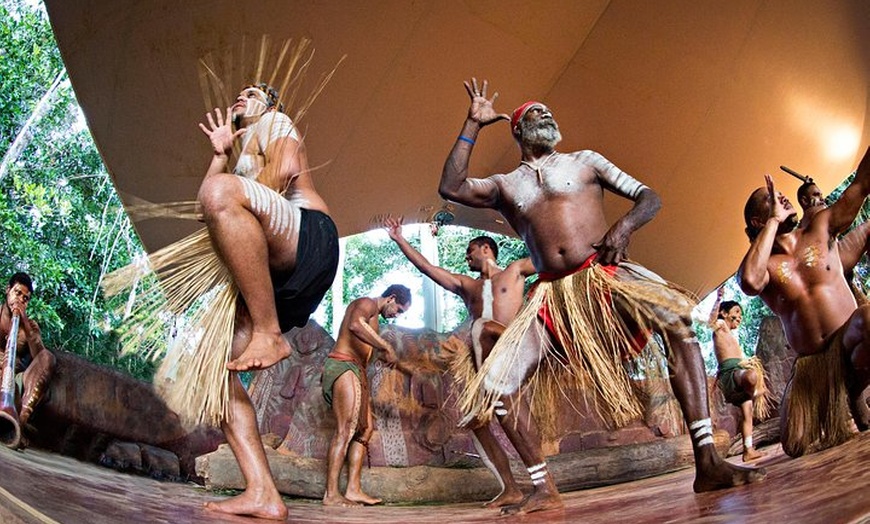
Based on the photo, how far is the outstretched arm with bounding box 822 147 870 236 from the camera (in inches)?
109

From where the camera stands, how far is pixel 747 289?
2674mm

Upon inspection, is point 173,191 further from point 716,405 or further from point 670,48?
point 716,405

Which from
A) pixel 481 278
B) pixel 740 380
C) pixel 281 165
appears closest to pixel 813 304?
pixel 740 380

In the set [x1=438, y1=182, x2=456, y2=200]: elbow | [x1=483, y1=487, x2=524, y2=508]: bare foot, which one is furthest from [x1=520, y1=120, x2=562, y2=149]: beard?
[x1=483, y1=487, x2=524, y2=508]: bare foot

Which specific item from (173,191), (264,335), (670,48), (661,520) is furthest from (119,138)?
(661,520)

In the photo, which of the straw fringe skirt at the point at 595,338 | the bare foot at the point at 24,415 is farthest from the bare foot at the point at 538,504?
the bare foot at the point at 24,415

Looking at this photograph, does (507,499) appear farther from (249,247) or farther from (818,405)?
(249,247)

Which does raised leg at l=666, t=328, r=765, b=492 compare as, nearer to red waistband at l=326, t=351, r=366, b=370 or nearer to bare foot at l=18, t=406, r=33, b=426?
red waistband at l=326, t=351, r=366, b=370

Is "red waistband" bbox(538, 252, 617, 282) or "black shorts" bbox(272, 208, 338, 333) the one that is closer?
"black shorts" bbox(272, 208, 338, 333)

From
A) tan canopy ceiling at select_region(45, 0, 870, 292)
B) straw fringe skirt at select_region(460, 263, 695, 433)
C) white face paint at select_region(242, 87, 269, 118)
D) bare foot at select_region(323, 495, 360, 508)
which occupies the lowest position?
bare foot at select_region(323, 495, 360, 508)

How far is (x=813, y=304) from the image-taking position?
2797 millimetres

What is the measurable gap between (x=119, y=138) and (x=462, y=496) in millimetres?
2646

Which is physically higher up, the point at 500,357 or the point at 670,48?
the point at 670,48

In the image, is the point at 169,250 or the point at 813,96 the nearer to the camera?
the point at 169,250
